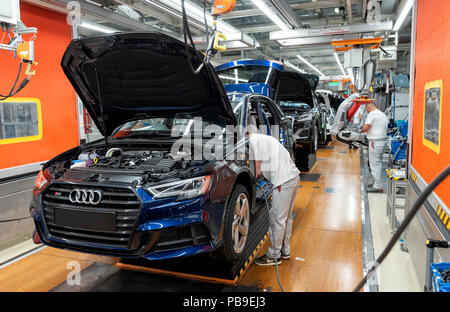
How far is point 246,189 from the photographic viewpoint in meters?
3.28

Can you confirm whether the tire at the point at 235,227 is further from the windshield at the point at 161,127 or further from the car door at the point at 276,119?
the car door at the point at 276,119

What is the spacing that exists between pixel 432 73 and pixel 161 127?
254 centimetres

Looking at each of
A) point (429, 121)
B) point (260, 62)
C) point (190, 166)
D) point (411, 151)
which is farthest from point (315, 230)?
point (260, 62)

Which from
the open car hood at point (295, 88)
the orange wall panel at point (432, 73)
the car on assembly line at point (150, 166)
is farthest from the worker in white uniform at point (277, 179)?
the open car hood at point (295, 88)

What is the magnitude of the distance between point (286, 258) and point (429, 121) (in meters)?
1.78

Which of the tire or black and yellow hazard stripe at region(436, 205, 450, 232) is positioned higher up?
black and yellow hazard stripe at region(436, 205, 450, 232)

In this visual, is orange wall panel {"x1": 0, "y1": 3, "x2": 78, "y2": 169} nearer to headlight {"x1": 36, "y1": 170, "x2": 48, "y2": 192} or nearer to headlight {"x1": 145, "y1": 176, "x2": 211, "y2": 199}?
headlight {"x1": 36, "y1": 170, "x2": 48, "y2": 192}

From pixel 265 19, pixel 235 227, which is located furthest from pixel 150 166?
pixel 265 19

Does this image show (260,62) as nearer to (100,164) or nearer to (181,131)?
(181,131)

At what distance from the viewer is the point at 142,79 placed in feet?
10.5

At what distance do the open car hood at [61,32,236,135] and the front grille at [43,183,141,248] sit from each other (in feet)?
3.64

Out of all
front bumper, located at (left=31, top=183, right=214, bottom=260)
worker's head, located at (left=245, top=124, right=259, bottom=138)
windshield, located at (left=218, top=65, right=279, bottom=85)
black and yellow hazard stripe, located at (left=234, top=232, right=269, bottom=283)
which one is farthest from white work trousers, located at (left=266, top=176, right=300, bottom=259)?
windshield, located at (left=218, top=65, right=279, bottom=85)

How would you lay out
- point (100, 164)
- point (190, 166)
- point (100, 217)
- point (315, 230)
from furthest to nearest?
point (315, 230), point (100, 164), point (190, 166), point (100, 217)

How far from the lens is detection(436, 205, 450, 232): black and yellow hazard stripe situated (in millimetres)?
2111
